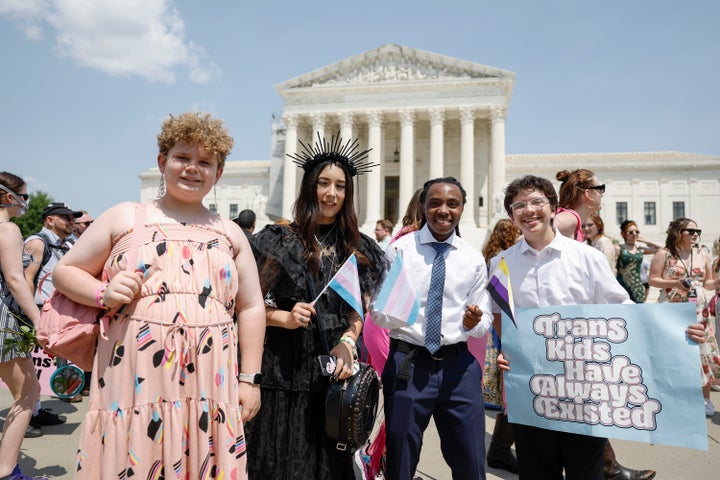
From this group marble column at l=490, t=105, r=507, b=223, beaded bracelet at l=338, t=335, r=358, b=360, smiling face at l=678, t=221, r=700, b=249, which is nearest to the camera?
beaded bracelet at l=338, t=335, r=358, b=360

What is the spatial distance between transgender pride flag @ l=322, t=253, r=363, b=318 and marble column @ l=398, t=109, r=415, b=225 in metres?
34.8

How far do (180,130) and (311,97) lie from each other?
1600 inches

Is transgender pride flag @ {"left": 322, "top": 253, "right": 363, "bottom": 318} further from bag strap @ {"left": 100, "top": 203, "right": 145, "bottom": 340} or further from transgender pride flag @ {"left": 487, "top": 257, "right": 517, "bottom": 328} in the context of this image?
bag strap @ {"left": 100, "top": 203, "right": 145, "bottom": 340}

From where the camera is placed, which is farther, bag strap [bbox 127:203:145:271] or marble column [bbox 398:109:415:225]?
marble column [bbox 398:109:415:225]

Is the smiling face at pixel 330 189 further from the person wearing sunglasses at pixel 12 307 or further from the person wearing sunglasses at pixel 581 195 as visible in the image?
the person wearing sunglasses at pixel 12 307

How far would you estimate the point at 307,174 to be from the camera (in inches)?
126

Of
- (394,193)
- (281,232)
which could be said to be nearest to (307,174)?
(281,232)

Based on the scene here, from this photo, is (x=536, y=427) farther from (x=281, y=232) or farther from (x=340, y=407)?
(x=281, y=232)

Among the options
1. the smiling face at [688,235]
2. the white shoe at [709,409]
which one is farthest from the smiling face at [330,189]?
the white shoe at [709,409]

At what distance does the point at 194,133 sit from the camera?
2.38 metres

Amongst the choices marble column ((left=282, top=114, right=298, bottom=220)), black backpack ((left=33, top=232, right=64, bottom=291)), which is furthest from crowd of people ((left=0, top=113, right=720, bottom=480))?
marble column ((left=282, top=114, right=298, bottom=220))

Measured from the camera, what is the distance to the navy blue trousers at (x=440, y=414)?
2.90 metres

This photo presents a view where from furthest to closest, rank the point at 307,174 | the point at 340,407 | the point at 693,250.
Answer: the point at 693,250
the point at 307,174
the point at 340,407

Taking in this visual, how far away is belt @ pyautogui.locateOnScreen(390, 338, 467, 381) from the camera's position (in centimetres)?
290
